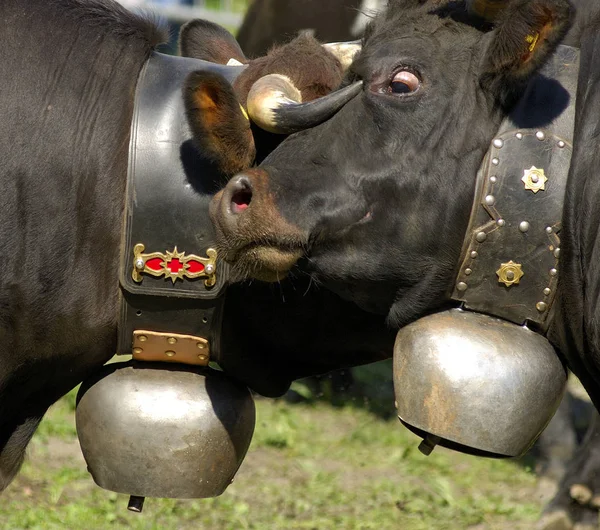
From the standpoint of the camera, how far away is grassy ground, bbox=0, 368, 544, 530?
4.05 metres

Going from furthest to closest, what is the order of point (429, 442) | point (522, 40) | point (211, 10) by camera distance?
1. point (211, 10)
2. point (429, 442)
3. point (522, 40)

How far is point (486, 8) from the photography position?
2383 mm

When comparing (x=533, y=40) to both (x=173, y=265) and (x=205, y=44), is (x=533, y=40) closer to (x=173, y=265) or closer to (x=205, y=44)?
(x=173, y=265)

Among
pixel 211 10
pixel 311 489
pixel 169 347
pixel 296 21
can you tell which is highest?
pixel 169 347

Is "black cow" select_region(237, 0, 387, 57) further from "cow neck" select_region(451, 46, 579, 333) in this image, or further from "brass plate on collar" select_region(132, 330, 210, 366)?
"cow neck" select_region(451, 46, 579, 333)

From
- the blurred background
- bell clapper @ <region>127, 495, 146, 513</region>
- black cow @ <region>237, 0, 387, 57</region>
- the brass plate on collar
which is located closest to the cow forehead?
the brass plate on collar

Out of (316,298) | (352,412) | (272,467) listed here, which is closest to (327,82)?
(316,298)

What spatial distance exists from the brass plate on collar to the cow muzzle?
0.37 m

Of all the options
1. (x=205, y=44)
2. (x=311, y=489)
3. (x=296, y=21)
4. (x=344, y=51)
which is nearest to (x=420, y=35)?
(x=344, y=51)

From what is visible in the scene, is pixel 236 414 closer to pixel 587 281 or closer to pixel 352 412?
pixel 587 281

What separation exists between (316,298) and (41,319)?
687mm

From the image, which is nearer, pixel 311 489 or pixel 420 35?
pixel 420 35

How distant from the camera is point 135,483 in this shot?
9.11 ft

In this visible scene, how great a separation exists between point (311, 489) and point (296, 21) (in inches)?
103
